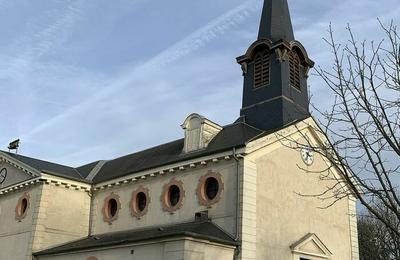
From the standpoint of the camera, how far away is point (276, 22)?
28500 millimetres

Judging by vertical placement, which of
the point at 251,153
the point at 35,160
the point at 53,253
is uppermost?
the point at 35,160

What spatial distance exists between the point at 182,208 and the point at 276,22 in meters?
13.1

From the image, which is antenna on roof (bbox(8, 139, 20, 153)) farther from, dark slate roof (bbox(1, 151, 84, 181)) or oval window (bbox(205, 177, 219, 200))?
oval window (bbox(205, 177, 219, 200))

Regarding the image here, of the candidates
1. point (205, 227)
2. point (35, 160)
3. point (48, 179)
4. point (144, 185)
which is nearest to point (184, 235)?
point (205, 227)

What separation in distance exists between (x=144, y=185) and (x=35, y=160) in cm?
834

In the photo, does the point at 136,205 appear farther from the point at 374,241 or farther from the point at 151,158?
the point at 374,241

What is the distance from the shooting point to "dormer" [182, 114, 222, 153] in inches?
878

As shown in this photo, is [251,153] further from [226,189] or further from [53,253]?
[53,253]

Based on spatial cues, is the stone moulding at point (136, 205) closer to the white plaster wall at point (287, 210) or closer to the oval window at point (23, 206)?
the white plaster wall at point (287, 210)

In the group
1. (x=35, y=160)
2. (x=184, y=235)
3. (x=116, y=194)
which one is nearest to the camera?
(x=184, y=235)

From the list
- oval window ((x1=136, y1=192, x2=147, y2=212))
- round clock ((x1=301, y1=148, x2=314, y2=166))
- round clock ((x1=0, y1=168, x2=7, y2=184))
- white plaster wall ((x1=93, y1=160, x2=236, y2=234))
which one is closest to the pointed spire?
round clock ((x1=301, y1=148, x2=314, y2=166))

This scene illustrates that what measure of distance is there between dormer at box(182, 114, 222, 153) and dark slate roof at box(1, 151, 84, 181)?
275 inches

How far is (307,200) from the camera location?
2177 cm

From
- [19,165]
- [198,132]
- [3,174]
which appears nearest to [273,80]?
[198,132]
